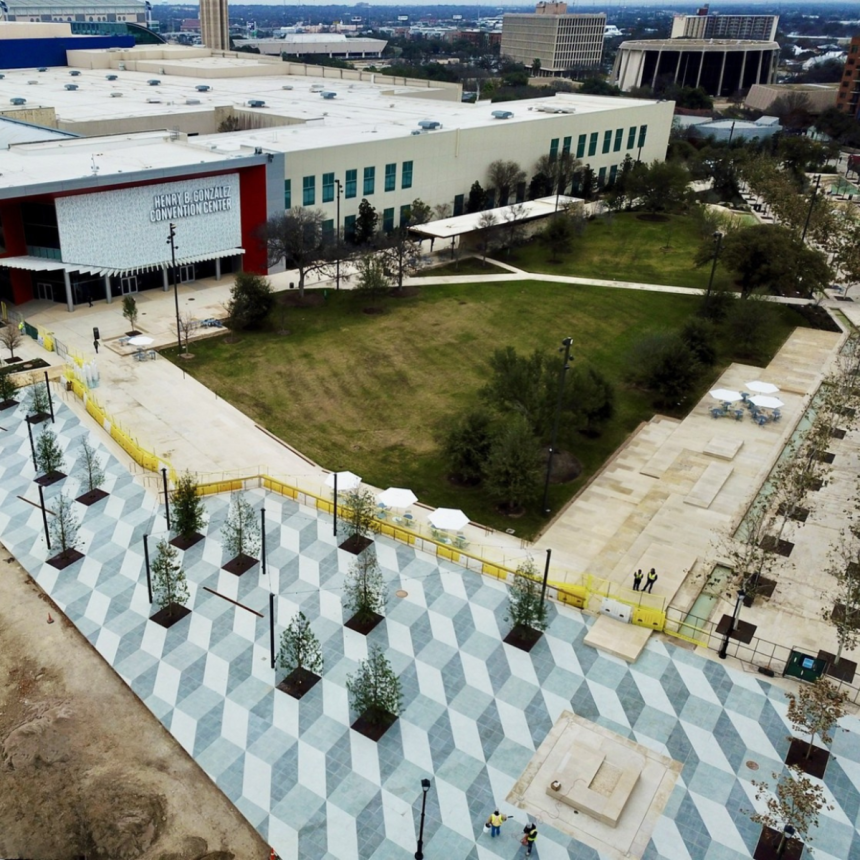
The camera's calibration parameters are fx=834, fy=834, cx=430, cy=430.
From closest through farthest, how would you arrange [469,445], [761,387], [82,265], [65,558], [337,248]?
1. [65,558]
2. [469,445]
3. [761,387]
4. [82,265]
5. [337,248]

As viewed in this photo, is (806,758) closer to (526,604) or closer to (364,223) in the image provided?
(526,604)

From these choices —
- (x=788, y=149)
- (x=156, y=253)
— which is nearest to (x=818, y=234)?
(x=788, y=149)

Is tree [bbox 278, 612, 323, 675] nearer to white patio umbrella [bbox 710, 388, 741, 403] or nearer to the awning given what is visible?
white patio umbrella [bbox 710, 388, 741, 403]

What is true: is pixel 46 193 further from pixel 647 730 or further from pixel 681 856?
pixel 681 856

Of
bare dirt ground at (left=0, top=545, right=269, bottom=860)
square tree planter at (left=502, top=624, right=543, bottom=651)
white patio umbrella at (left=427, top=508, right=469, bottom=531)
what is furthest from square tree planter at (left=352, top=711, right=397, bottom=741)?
white patio umbrella at (left=427, top=508, right=469, bottom=531)

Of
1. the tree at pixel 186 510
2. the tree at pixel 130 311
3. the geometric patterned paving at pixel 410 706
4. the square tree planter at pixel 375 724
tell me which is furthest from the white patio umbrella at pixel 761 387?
the tree at pixel 130 311

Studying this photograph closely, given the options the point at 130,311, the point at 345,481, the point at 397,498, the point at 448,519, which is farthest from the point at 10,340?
the point at 448,519
